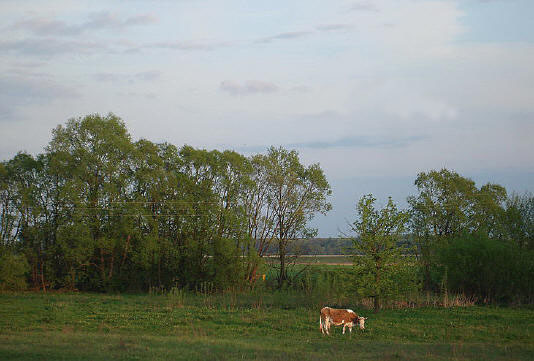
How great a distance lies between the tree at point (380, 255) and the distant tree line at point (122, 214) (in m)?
19.6

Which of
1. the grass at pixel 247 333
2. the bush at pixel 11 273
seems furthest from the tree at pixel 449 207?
the bush at pixel 11 273

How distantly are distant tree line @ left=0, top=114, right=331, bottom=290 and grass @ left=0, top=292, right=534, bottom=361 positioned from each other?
14511 mm

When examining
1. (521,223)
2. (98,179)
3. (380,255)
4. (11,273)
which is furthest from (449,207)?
(11,273)

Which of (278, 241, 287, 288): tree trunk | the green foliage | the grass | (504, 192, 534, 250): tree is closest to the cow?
the grass

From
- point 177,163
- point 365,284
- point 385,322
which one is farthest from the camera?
point 177,163

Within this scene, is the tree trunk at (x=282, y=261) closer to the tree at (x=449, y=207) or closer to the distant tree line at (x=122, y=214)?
the distant tree line at (x=122, y=214)

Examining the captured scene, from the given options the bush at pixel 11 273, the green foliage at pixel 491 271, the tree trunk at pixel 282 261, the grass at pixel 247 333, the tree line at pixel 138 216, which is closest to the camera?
the grass at pixel 247 333

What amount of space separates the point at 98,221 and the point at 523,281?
109 ft

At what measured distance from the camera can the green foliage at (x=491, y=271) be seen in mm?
32875

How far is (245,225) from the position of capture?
47875 millimetres

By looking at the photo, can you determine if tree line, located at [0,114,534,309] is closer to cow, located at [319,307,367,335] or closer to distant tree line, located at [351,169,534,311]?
distant tree line, located at [351,169,534,311]

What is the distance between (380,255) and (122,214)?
26.8 m

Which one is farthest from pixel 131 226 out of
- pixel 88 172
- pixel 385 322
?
pixel 385 322

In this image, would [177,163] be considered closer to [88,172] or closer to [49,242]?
[88,172]
